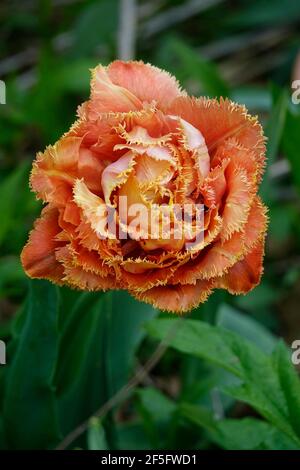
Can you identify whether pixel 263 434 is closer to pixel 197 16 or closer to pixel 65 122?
pixel 65 122

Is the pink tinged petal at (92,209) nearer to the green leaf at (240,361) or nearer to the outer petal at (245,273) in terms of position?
the outer petal at (245,273)

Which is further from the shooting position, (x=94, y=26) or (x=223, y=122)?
(x=94, y=26)

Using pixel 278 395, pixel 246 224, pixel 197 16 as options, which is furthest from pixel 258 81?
pixel 246 224

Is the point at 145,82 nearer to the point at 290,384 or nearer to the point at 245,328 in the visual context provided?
the point at 290,384

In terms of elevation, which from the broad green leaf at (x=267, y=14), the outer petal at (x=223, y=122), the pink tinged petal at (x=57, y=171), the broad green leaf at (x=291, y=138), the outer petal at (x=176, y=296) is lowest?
the outer petal at (x=176, y=296)

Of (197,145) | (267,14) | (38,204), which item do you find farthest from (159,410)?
(267,14)

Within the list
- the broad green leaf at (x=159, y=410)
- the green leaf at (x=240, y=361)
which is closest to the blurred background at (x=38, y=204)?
the broad green leaf at (x=159, y=410)
